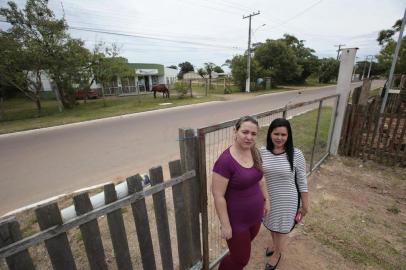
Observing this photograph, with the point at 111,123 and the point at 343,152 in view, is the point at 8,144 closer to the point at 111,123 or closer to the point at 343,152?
the point at 111,123

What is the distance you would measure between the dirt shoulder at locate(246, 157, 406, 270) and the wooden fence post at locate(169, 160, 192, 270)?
0.86 metres

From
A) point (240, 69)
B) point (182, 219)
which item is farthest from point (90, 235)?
point (240, 69)

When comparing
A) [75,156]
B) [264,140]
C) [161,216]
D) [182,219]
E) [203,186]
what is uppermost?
[203,186]

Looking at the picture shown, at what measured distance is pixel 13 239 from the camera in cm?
123

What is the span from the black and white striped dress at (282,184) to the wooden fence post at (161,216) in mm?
1044

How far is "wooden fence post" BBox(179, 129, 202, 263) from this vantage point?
197 centimetres

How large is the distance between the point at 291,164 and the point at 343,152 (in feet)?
15.0

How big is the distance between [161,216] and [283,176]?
1.23 m

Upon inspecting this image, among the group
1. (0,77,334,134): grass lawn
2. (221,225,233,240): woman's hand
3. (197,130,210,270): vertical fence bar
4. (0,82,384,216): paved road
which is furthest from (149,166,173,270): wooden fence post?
(0,77,334,134): grass lawn

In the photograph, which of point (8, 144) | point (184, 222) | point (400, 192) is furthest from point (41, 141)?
point (400, 192)

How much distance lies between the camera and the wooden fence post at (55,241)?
131 centimetres

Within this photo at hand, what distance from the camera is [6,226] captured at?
1198 mm

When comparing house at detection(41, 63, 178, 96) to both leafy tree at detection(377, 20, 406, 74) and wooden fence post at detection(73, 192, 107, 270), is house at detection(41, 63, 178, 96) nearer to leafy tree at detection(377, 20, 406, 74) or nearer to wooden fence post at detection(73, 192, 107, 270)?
leafy tree at detection(377, 20, 406, 74)

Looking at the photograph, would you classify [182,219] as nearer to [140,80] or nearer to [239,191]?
[239,191]
